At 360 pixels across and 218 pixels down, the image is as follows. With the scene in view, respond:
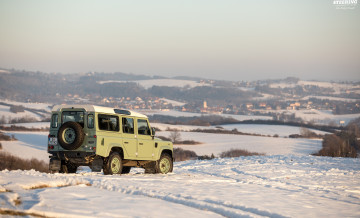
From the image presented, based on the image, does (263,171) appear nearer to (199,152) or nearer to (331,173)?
(331,173)

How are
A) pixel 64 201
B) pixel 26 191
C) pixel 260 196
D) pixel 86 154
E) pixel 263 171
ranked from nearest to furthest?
pixel 64 201, pixel 26 191, pixel 260 196, pixel 86 154, pixel 263 171

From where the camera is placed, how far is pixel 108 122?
19.6 m

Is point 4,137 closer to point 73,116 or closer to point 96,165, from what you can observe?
point 73,116

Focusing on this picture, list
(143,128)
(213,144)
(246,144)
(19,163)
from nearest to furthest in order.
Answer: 1. (143,128)
2. (19,163)
3. (246,144)
4. (213,144)

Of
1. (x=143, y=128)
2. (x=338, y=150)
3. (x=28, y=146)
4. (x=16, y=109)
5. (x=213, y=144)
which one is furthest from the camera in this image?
(x=16, y=109)

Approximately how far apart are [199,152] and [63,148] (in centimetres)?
7357

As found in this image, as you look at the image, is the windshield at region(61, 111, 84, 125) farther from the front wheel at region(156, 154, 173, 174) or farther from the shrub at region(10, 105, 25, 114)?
the shrub at region(10, 105, 25, 114)

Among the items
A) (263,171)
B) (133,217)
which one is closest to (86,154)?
(133,217)

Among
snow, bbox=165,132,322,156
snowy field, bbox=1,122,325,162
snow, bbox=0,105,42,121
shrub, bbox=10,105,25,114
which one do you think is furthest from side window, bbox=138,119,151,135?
shrub, bbox=10,105,25,114

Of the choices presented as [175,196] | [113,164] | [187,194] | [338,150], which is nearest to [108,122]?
[113,164]

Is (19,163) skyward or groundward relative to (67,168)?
groundward

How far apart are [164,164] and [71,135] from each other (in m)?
5.21

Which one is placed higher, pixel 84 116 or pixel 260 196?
pixel 84 116

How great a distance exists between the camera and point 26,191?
13523 millimetres
